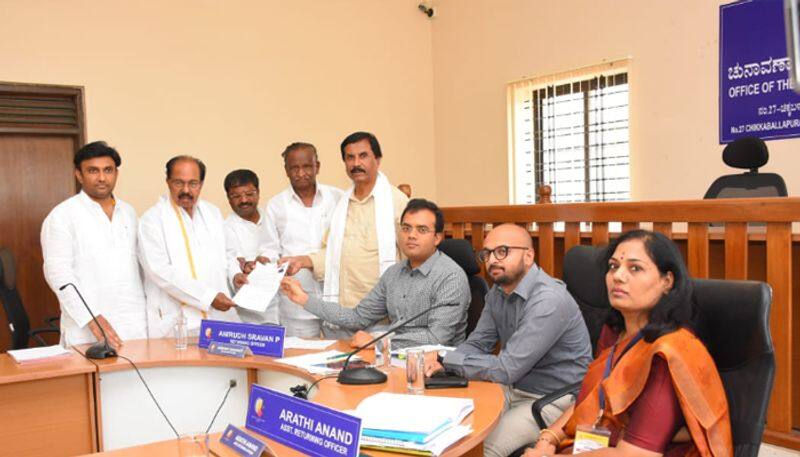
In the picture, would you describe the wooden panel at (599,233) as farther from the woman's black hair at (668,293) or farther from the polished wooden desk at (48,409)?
the polished wooden desk at (48,409)

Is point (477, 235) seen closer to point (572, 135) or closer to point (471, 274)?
point (471, 274)

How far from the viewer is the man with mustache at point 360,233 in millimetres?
3531

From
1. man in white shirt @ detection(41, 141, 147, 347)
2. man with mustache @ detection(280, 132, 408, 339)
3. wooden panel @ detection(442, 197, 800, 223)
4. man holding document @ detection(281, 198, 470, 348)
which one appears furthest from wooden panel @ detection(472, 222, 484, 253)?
man in white shirt @ detection(41, 141, 147, 347)

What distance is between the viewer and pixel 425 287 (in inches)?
117

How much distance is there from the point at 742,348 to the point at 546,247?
1827 millimetres

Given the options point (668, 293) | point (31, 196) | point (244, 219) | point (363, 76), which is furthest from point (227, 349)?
point (363, 76)

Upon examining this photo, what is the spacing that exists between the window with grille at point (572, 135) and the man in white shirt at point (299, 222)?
8.99 ft

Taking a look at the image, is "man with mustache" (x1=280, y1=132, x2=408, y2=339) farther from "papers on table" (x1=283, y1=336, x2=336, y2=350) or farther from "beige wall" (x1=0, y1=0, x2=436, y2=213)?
"beige wall" (x1=0, y1=0, x2=436, y2=213)

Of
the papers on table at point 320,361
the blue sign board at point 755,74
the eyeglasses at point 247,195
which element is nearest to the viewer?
the papers on table at point 320,361

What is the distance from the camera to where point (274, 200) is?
400 centimetres

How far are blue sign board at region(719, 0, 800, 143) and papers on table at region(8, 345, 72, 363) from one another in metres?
4.47

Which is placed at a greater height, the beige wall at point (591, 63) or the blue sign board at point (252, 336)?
the beige wall at point (591, 63)

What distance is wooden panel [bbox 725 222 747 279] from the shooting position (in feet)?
9.40

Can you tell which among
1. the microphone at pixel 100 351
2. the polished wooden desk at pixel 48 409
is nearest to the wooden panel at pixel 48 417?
the polished wooden desk at pixel 48 409
